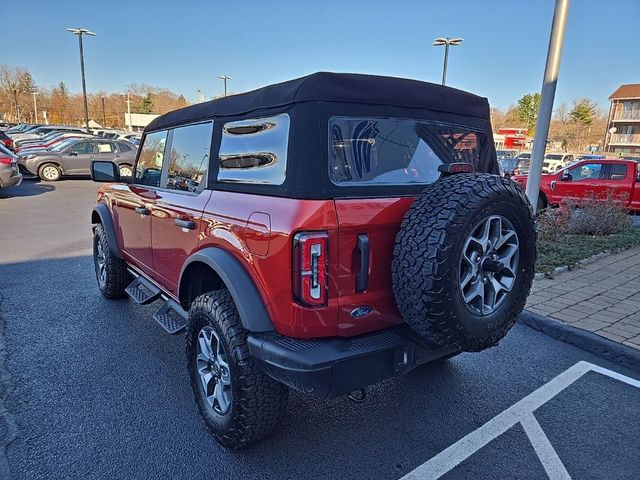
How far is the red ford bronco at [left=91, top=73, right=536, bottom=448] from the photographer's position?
2.00m

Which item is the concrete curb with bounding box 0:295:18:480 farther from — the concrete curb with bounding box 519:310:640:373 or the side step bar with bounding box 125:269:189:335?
the concrete curb with bounding box 519:310:640:373

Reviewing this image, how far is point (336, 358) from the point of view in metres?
1.99

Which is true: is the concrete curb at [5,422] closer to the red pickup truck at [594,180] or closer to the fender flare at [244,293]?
the fender flare at [244,293]

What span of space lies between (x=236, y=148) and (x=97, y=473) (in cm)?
195

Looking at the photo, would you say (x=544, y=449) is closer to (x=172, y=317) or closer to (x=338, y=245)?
(x=338, y=245)

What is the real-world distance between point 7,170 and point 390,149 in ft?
43.8

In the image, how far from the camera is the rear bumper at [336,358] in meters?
1.97

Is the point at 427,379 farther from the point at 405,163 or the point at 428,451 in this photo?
the point at 405,163

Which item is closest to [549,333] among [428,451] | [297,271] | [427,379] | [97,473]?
[427,379]

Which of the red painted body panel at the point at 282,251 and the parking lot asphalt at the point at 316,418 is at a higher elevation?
the red painted body panel at the point at 282,251

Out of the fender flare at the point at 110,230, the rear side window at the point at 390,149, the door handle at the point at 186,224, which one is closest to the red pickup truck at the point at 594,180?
the rear side window at the point at 390,149

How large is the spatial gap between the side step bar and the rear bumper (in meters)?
1.10

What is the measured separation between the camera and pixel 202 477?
7.41 ft

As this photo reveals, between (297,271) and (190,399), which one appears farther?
(190,399)
